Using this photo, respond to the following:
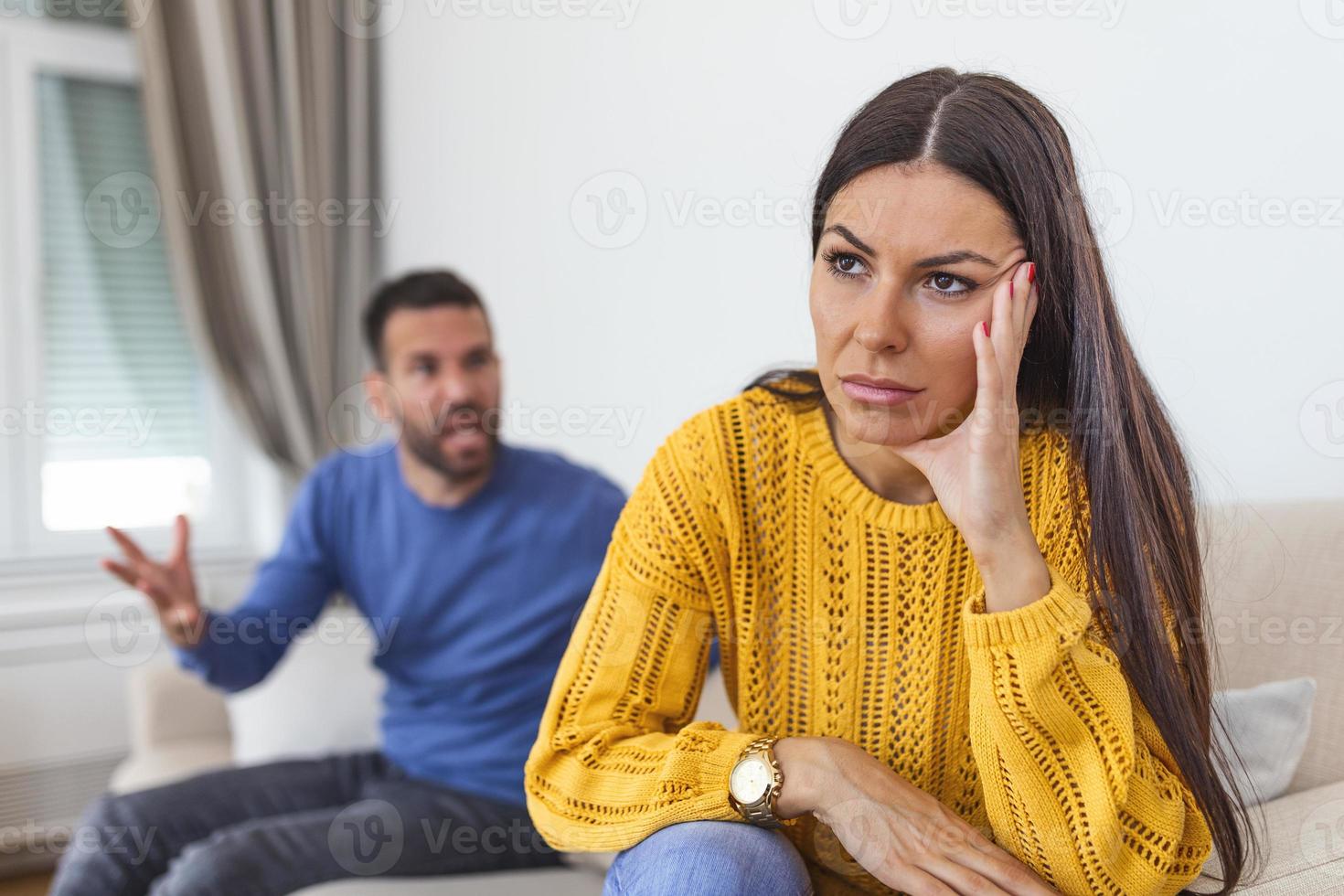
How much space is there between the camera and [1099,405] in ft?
3.50

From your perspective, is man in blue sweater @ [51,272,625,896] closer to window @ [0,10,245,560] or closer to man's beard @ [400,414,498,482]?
man's beard @ [400,414,498,482]

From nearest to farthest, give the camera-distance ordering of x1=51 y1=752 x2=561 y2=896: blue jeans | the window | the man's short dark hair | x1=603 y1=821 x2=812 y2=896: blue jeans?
x1=603 y1=821 x2=812 y2=896: blue jeans < x1=51 y1=752 x2=561 y2=896: blue jeans < the man's short dark hair < the window

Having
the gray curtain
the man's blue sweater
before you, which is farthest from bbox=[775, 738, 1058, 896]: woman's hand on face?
the gray curtain

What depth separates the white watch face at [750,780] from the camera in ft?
3.46

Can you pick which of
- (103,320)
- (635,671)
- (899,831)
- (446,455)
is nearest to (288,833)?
(446,455)

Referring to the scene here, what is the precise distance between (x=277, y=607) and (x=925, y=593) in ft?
4.05

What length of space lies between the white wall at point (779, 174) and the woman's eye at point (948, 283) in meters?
0.49

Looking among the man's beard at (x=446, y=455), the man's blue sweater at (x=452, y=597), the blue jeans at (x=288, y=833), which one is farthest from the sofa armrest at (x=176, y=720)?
the man's beard at (x=446, y=455)

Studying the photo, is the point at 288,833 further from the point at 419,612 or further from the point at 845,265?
the point at 845,265

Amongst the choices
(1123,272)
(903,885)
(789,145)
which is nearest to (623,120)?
(789,145)

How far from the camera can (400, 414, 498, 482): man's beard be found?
1.98m

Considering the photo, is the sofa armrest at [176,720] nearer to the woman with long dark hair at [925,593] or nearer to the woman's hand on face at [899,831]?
the woman with long dark hair at [925,593]

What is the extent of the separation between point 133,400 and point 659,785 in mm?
2789

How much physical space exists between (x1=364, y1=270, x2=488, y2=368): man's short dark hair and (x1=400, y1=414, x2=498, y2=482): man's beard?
0.72ft
